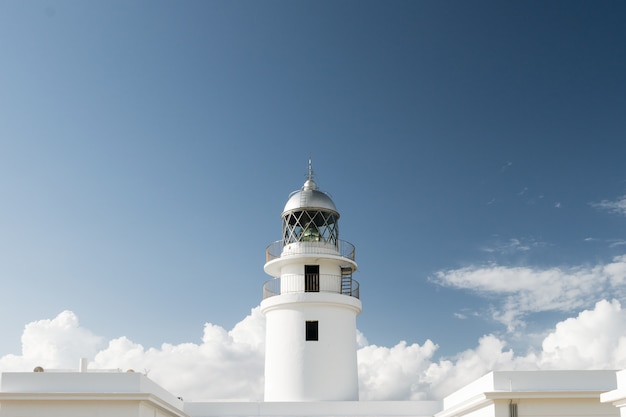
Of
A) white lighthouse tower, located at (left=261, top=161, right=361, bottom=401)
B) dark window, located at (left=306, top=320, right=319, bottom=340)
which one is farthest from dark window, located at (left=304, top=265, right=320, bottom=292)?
dark window, located at (left=306, top=320, right=319, bottom=340)

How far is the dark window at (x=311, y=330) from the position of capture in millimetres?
24906

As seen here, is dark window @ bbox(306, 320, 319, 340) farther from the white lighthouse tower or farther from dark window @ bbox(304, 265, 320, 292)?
dark window @ bbox(304, 265, 320, 292)

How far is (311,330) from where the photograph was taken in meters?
25.0

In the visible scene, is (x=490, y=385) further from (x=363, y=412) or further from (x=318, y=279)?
(x=318, y=279)

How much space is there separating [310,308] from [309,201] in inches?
138

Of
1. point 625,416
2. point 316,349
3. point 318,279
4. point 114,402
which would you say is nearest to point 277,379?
point 316,349

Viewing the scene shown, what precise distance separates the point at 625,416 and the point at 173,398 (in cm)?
1237

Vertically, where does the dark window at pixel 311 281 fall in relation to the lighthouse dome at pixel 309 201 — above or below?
below

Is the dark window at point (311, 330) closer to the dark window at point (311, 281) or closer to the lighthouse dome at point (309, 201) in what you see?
the dark window at point (311, 281)

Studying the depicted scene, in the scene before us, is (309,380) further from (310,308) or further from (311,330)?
(310,308)

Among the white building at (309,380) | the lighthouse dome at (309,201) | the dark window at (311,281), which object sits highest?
the lighthouse dome at (309,201)

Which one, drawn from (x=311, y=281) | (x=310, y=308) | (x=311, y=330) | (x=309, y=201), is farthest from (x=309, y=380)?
(x=309, y=201)

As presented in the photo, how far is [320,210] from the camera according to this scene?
25828 mm

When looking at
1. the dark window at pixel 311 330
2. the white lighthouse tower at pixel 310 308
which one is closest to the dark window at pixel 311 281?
the white lighthouse tower at pixel 310 308
